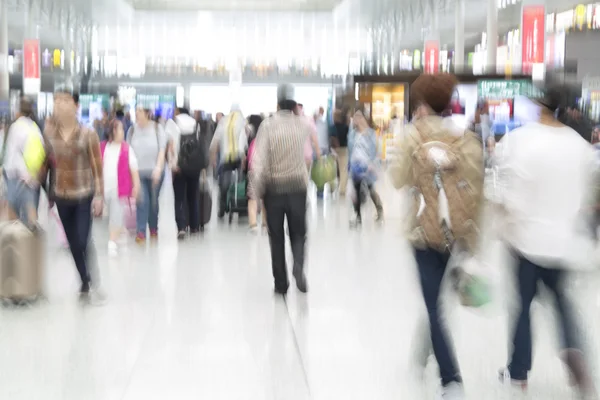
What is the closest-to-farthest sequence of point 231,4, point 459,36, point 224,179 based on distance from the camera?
1. point 224,179
2. point 459,36
3. point 231,4

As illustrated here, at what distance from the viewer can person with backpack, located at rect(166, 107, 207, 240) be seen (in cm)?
1193

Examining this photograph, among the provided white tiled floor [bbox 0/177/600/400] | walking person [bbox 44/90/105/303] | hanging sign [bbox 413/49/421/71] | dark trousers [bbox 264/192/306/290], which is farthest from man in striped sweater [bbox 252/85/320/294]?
hanging sign [bbox 413/49/421/71]

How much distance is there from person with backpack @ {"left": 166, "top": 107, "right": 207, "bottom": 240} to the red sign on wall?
23220mm

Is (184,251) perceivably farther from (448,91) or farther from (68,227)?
(448,91)

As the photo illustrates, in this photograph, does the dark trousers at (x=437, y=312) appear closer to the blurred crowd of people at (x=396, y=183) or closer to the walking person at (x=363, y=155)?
the blurred crowd of people at (x=396, y=183)

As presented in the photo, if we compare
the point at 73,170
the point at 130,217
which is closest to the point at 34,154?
the point at 73,170

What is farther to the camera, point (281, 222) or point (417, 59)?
point (417, 59)

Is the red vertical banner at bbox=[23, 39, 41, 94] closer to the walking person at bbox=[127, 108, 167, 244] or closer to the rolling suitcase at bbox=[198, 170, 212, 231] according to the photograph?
the rolling suitcase at bbox=[198, 170, 212, 231]

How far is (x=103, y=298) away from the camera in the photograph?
744 cm

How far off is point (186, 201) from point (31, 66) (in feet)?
78.4

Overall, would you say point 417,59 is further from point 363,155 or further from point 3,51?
point 363,155

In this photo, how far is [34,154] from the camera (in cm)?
755

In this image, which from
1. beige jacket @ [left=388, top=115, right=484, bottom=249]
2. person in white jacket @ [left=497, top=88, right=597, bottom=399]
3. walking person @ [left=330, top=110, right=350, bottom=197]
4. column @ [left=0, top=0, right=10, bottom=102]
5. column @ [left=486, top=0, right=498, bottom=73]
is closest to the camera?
beige jacket @ [left=388, top=115, right=484, bottom=249]

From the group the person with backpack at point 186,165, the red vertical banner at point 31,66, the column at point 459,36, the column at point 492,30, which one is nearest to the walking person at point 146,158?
the person with backpack at point 186,165
